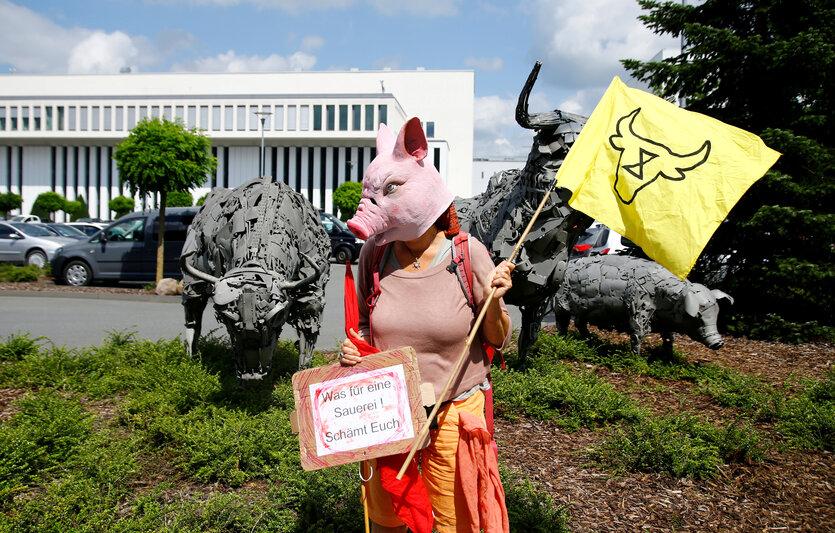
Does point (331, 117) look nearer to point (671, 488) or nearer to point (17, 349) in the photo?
point (17, 349)

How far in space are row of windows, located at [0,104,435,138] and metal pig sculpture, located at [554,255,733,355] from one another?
46.0m

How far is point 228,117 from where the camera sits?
53.7m

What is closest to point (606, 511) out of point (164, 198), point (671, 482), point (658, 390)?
point (671, 482)

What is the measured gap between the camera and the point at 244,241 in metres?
4.88

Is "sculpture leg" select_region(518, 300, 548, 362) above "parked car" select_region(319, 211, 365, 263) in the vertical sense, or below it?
below

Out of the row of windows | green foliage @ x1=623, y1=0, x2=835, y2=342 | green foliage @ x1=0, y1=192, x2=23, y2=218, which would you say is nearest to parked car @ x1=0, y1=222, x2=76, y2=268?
green foliage @ x1=623, y1=0, x2=835, y2=342

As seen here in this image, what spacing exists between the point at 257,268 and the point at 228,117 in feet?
178

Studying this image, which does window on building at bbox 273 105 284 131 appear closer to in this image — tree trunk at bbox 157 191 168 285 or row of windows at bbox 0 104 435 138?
row of windows at bbox 0 104 435 138

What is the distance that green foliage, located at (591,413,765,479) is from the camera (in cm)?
406

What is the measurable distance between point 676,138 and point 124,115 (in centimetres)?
6198

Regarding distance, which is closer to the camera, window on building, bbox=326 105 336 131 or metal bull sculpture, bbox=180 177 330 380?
metal bull sculpture, bbox=180 177 330 380

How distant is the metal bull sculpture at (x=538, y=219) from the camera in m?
4.32

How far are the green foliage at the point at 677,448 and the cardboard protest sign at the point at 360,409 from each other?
2555mm

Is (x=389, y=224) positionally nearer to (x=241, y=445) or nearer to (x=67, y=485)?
(x=241, y=445)
